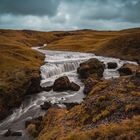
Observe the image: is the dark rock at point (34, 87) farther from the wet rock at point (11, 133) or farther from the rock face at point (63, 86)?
the wet rock at point (11, 133)

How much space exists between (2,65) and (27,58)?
46.3 ft

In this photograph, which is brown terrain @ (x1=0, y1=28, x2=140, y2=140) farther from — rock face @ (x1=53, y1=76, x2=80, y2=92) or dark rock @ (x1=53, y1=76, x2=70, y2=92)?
rock face @ (x1=53, y1=76, x2=80, y2=92)

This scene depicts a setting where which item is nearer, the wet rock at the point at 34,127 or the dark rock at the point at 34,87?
the wet rock at the point at 34,127

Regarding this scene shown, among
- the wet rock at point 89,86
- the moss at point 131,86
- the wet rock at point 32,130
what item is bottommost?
the wet rock at point 89,86

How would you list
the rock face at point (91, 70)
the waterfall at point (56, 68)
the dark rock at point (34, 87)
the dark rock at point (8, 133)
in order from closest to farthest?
the dark rock at point (8, 133)
the dark rock at point (34, 87)
the rock face at point (91, 70)
the waterfall at point (56, 68)

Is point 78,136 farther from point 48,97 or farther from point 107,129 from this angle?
point 48,97

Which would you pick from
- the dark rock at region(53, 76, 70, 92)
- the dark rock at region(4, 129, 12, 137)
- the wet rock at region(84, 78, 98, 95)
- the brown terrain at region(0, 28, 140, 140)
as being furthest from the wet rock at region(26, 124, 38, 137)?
the dark rock at region(53, 76, 70, 92)

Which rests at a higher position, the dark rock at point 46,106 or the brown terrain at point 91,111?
the brown terrain at point 91,111

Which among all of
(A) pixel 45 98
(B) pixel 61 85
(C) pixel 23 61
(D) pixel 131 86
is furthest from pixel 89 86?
(C) pixel 23 61

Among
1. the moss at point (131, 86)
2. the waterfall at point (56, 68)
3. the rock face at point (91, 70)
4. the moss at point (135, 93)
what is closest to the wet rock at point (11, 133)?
the moss at point (131, 86)

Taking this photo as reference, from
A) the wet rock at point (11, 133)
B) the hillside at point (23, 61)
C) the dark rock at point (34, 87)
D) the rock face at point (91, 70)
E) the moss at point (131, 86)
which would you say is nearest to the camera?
the moss at point (131, 86)

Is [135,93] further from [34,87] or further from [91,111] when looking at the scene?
[34,87]

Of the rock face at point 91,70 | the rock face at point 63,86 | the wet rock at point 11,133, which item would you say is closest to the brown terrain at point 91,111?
the wet rock at point 11,133

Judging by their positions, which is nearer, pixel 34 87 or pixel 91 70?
pixel 34 87
